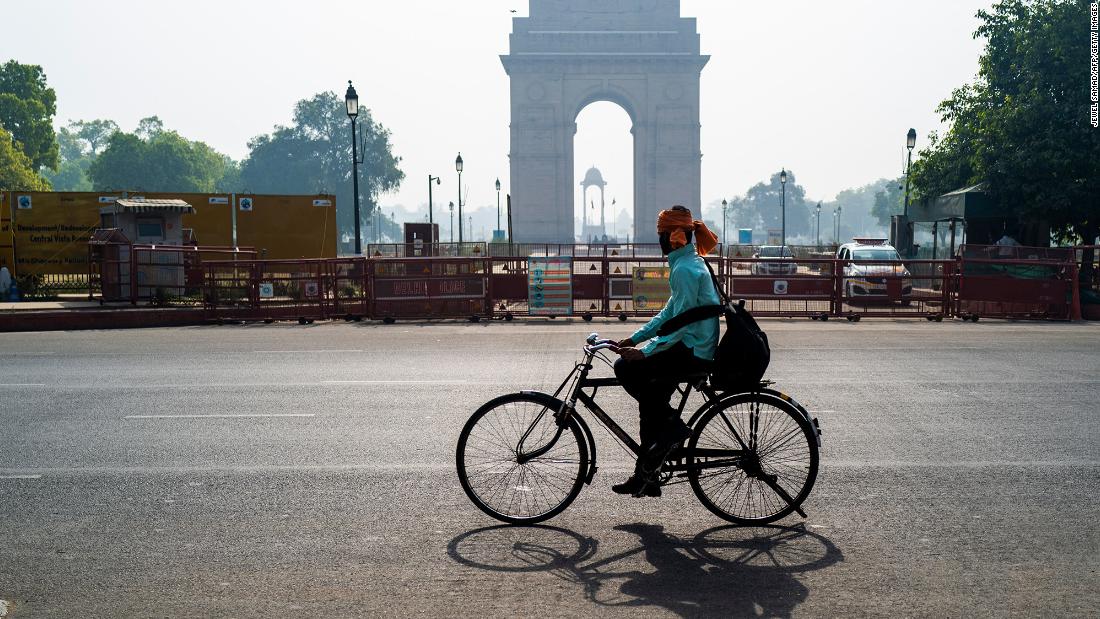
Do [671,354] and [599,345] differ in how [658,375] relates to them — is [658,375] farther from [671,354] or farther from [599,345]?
[599,345]

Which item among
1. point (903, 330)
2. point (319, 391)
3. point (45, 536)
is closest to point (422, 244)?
point (903, 330)

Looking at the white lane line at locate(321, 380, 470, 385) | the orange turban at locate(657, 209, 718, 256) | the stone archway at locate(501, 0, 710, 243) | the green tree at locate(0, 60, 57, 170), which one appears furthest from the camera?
the stone archway at locate(501, 0, 710, 243)

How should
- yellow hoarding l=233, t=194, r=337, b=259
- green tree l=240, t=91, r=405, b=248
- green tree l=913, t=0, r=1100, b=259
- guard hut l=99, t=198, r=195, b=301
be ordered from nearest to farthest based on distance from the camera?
guard hut l=99, t=198, r=195, b=301
green tree l=913, t=0, r=1100, b=259
yellow hoarding l=233, t=194, r=337, b=259
green tree l=240, t=91, r=405, b=248

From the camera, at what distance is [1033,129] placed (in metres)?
27.9

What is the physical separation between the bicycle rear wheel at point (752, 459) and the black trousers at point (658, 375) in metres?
0.22

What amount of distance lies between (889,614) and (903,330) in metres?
13.9

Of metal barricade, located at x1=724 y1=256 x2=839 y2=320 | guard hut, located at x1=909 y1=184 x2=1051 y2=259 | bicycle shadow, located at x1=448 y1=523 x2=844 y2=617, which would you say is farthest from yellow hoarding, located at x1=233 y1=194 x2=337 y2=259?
bicycle shadow, located at x1=448 y1=523 x2=844 y2=617

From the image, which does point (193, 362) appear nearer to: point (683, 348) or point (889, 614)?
point (683, 348)

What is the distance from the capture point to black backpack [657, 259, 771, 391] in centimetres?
532

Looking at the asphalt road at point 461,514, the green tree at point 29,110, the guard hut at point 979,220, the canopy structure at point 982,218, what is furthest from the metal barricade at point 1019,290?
the green tree at point 29,110

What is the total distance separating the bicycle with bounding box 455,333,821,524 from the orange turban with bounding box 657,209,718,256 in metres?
0.69

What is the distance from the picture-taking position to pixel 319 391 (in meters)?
10.5

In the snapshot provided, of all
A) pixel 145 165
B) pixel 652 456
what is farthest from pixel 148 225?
pixel 145 165

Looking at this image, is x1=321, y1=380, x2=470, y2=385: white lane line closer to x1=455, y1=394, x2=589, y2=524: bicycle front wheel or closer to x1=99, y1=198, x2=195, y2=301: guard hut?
x1=455, y1=394, x2=589, y2=524: bicycle front wheel
